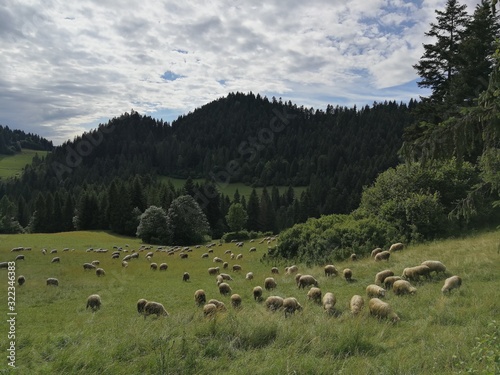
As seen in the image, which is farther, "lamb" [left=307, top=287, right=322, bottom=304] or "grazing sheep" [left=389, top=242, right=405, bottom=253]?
"grazing sheep" [left=389, top=242, right=405, bottom=253]

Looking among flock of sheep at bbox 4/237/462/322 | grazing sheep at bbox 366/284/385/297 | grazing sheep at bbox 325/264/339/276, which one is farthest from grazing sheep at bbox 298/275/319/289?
grazing sheep at bbox 366/284/385/297

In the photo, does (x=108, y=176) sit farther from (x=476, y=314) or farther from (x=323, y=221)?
(x=476, y=314)

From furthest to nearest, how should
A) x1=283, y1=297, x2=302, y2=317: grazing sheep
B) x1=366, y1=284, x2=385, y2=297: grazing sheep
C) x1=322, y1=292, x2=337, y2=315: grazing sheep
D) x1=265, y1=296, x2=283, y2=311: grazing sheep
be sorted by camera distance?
x1=366, y1=284, x2=385, y2=297: grazing sheep < x1=265, y1=296, x2=283, y2=311: grazing sheep < x1=283, y1=297, x2=302, y2=317: grazing sheep < x1=322, y1=292, x2=337, y2=315: grazing sheep

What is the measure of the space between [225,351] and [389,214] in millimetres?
21531

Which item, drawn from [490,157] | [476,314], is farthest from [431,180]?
[476,314]

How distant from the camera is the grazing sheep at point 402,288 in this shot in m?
11.4

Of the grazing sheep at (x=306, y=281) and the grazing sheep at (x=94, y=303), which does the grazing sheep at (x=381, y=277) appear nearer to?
the grazing sheep at (x=306, y=281)

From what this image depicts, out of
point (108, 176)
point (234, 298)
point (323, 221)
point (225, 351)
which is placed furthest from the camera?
point (108, 176)

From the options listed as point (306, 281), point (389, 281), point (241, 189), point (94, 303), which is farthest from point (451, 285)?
point (241, 189)

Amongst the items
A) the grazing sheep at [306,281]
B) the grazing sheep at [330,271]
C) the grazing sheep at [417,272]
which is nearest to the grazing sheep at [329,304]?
the grazing sheep at [306,281]

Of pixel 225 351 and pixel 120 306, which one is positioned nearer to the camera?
pixel 225 351

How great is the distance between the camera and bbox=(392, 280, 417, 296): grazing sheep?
11370 millimetres

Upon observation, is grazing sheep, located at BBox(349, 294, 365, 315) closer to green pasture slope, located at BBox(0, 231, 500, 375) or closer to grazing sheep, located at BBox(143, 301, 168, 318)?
green pasture slope, located at BBox(0, 231, 500, 375)

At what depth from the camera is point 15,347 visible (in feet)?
24.2
